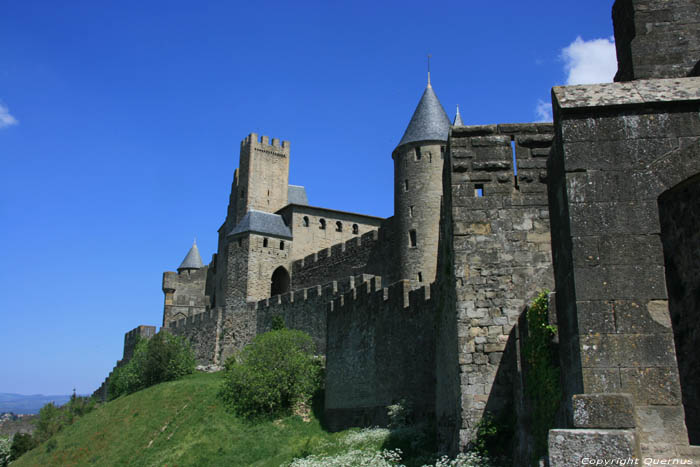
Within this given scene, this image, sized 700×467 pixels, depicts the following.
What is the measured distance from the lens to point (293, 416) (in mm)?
26719

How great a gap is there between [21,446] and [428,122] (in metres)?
33.1

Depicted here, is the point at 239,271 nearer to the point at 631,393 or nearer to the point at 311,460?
the point at 311,460

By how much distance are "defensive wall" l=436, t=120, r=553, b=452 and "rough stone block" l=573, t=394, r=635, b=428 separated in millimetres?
4602

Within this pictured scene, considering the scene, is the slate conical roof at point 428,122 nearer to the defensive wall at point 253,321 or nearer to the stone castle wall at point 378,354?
the defensive wall at point 253,321

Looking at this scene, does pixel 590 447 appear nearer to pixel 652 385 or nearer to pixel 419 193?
pixel 652 385

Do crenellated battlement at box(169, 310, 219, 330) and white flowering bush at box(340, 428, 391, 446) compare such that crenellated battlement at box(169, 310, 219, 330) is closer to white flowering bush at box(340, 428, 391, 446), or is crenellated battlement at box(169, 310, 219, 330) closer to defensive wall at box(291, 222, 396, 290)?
defensive wall at box(291, 222, 396, 290)

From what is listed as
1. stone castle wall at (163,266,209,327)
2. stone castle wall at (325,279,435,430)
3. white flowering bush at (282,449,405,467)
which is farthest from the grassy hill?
stone castle wall at (163,266,209,327)

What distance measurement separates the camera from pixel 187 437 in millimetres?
25953

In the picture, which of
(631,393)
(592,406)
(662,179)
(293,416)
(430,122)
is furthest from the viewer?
(430,122)

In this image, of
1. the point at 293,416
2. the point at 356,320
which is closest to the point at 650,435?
the point at 356,320

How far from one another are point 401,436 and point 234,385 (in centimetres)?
1433

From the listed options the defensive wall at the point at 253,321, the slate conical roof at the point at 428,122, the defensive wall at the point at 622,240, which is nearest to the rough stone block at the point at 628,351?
the defensive wall at the point at 622,240

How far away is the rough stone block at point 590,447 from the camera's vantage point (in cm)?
467

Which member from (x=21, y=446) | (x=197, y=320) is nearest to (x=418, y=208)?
(x=197, y=320)
